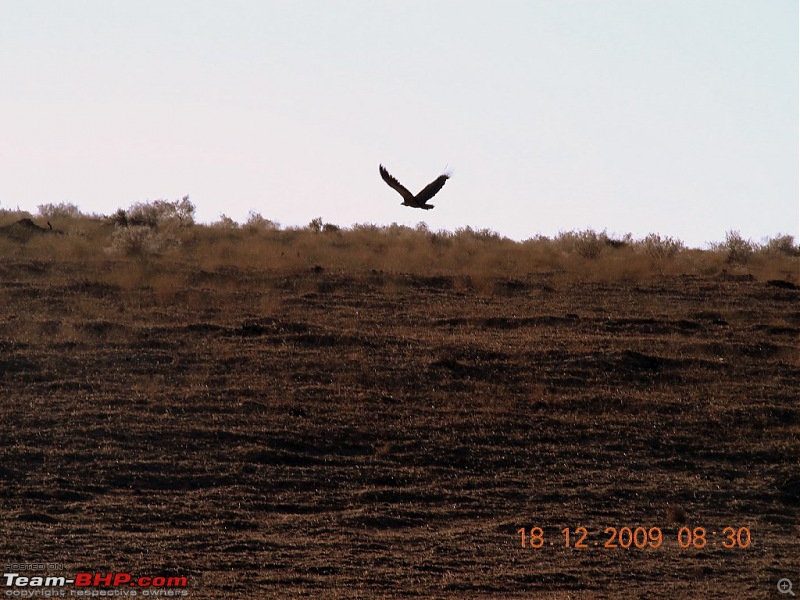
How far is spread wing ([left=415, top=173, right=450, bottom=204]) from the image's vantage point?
481 inches

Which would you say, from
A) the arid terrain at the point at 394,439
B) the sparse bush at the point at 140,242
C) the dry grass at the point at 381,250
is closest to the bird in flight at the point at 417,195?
the arid terrain at the point at 394,439

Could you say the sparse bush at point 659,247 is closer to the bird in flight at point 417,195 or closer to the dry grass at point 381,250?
the dry grass at point 381,250

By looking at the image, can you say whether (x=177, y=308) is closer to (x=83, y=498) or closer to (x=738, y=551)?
(x=83, y=498)

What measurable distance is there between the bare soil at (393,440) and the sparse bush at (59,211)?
11.5 meters

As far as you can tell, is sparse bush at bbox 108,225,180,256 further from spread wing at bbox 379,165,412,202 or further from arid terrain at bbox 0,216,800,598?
spread wing at bbox 379,165,412,202

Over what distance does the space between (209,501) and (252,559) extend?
152cm

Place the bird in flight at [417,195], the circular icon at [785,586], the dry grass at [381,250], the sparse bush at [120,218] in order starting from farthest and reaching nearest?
the sparse bush at [120,218] → the dry grass at [381,250] → the bird in flight at [417,195] → the circular icon at [785,586]

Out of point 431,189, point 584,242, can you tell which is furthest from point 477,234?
point 431,189

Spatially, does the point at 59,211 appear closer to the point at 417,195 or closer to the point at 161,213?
the point at 161,213

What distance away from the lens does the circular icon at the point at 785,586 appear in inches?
300

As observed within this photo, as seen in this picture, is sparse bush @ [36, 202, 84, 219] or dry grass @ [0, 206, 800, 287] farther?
sparse bush @ [36, 202, 84, 219]
